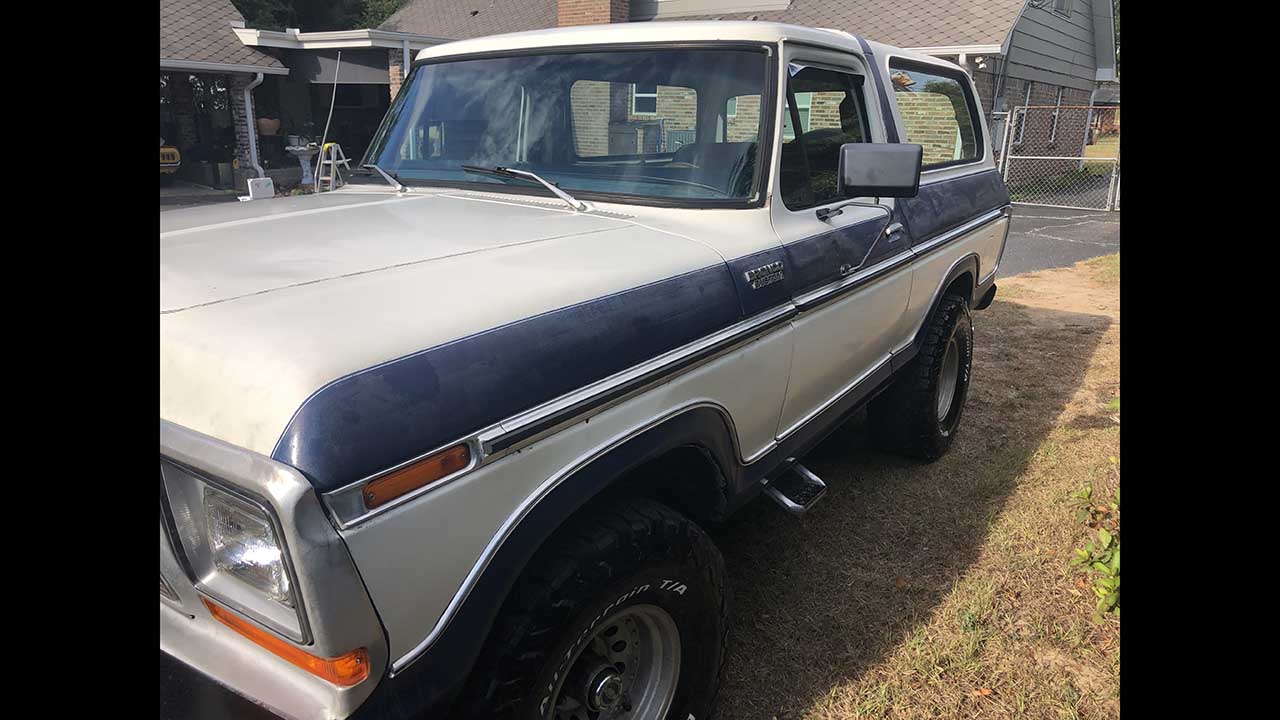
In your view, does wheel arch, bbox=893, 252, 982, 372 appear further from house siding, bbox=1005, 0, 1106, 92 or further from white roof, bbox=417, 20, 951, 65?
house siding, bbox=1005, 0, 1106, 92

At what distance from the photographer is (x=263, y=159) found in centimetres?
2036

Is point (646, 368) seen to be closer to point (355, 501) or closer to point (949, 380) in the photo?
point (355, 501)

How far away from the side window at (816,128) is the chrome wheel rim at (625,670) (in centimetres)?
149

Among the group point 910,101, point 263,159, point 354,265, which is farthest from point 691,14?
point 354,265

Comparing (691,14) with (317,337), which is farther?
(691,14)

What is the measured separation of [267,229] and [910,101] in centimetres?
319

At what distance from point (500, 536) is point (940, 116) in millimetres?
4064

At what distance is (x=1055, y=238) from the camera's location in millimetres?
12461

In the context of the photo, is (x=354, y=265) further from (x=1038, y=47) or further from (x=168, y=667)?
(x=1038, y=47)

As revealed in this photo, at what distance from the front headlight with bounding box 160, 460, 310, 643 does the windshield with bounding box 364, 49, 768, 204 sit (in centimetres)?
173

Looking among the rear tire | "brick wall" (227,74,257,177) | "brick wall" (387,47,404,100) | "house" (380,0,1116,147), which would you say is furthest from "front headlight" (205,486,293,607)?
"brick wall" (227,74,257,177)

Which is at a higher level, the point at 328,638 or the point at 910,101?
the point at 910,101

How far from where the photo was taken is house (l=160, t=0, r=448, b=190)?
57.5 feet

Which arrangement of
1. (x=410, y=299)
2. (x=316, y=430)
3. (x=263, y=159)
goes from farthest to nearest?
(x=263, y=159) → (x=410, y=299) → (x=316, y=430)
